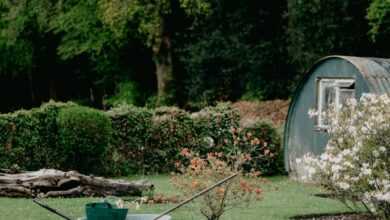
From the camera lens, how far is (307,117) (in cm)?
2062

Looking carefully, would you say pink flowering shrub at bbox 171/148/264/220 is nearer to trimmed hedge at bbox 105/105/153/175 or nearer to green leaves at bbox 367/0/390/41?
trimmed hedge at bbox 105/105/153/175

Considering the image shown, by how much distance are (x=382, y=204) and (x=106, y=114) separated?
10507mm

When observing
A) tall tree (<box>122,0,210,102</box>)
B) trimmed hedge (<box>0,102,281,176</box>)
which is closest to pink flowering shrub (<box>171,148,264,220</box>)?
trimmed hedge (<box>0,102,281,176</box>)

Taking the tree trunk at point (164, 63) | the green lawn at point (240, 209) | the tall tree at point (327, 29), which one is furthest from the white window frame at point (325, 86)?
the tree trunk at point (164, 63)

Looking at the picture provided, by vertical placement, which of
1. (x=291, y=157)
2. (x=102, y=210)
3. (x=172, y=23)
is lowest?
(x=291, y=157)

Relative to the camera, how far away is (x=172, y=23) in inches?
1437

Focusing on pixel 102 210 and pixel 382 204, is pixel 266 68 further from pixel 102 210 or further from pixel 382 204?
pixel 102 210

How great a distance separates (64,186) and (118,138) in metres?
5.42

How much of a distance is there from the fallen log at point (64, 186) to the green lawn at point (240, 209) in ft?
1.37

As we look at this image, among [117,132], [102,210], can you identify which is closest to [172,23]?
[117,132]

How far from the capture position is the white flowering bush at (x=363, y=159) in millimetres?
11500

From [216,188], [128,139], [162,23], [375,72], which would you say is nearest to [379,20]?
[375,72]

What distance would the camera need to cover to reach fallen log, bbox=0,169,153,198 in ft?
53.9

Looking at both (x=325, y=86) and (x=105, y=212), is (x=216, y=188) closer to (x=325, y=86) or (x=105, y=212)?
(x=105, y=212)
